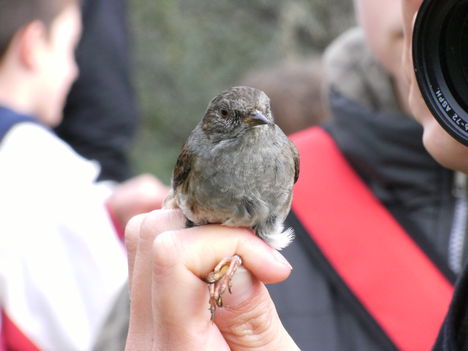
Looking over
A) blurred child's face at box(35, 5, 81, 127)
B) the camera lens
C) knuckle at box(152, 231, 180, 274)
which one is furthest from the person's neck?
the camera lens

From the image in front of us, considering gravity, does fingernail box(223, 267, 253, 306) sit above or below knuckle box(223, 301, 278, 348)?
above

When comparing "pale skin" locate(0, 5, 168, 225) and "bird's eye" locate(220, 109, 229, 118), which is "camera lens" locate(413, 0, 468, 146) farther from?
"pale skin" locate(0, 5, 168, 225)

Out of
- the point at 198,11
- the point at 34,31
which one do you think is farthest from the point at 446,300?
the point at 198,11

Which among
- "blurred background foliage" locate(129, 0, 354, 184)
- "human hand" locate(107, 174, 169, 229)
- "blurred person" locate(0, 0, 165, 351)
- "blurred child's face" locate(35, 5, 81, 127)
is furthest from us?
"blurred background foliage" locate(129, 0, 354, 184)

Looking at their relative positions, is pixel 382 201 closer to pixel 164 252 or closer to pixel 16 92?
pixel 164 252

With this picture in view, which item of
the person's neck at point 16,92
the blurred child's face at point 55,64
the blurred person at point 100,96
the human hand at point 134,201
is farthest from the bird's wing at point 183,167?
the blurred person at point 100,96

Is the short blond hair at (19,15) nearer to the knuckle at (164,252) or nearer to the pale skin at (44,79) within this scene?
the pale skin at (44,79)
